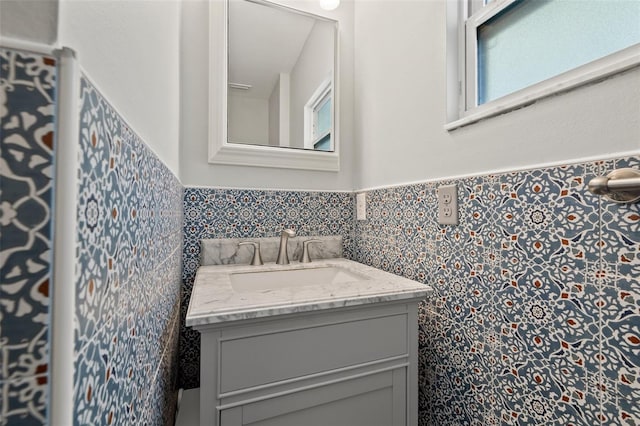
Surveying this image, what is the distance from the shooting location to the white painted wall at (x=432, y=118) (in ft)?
1.78

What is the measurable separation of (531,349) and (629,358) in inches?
6.8

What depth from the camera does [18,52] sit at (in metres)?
0.21

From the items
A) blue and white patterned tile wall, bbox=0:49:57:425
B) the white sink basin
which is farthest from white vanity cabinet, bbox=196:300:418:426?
blue and white patterned tile wall, bbox=0:49:57:425

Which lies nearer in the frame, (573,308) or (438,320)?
(573,308)

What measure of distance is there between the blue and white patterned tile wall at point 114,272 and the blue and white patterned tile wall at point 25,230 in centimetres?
3

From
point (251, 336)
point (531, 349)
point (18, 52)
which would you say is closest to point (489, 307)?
point (531, 349)

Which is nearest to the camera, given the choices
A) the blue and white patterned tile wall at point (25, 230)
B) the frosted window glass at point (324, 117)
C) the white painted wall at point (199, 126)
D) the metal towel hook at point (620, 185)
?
the blue and white patterned tile wall at point (25, 230)

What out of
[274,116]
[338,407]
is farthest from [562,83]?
[274,116]

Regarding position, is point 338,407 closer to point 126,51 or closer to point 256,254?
point 256,254

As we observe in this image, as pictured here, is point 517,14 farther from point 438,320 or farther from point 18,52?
point 18,52

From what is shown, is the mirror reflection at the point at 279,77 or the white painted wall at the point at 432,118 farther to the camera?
the mirror reflection at the point at 279,77

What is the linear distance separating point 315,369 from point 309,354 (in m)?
0.04

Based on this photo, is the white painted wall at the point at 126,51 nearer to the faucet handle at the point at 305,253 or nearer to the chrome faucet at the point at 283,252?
the chrome faucet at the point at 283,252

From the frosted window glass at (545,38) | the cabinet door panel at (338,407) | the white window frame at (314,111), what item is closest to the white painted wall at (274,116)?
the white window frame at (314,111)
